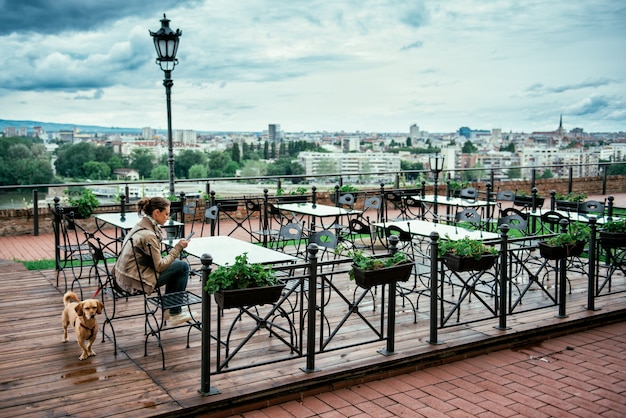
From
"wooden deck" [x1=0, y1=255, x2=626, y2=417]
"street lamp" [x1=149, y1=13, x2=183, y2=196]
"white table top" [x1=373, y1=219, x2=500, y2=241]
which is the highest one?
"street lamp" [x1=149, y1=13, x2=183, y2=196]

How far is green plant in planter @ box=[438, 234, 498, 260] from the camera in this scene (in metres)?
5.05

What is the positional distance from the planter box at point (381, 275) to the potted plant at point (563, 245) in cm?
166

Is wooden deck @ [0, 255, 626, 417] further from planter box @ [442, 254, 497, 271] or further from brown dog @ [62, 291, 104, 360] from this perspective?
planter box @ [442, 254, 497, 271]

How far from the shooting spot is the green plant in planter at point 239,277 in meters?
3.93

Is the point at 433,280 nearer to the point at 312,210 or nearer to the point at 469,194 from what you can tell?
the point at 312,210

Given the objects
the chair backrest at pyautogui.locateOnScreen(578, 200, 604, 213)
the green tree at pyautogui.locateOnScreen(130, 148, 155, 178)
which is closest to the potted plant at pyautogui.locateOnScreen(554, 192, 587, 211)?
the chair backrest at pyautogui.locateOnScreen(578, 200, 604, 213)

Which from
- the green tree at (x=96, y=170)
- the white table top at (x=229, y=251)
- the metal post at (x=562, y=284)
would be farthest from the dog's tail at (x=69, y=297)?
the green tree at (x=96, y=170)

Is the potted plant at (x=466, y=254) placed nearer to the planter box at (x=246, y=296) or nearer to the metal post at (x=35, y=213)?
the planter box at (x=246, y=296)

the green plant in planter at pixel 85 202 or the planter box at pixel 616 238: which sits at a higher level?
the green plant in planter at pixel 85 202

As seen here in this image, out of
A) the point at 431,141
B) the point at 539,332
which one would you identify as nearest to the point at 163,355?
the point at 539,332

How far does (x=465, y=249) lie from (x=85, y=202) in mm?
4693

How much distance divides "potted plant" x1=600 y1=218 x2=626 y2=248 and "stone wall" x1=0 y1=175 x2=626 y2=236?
5.25 meters

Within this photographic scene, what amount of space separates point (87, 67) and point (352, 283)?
1709 cm

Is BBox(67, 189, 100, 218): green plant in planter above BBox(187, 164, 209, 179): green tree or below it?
below
